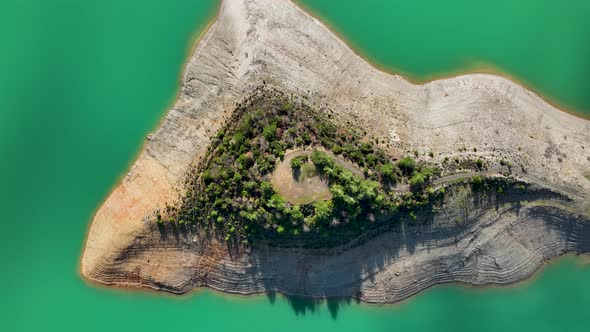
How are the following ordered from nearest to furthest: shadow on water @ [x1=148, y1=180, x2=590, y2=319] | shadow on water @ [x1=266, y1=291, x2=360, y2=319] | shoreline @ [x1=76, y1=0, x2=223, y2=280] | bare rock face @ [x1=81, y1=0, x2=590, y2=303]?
1. shadow on water @ [x1=148, y1=180, x2=590, y2=319]
2. bare rock face @ [x1=81, y1=0, x2=590, y2=303]
3. shadow on water @ [x1=266, y1=291, x2=360, y2=319]
4. shoreline @ [x1=76, y1=0, x2=223, y2=280]

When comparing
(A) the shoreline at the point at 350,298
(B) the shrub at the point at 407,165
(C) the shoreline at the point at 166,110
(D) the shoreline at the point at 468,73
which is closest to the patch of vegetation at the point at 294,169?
(B) the shrub at the point at 407,165

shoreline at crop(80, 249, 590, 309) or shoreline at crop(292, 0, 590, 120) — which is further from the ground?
shoreline at crop(292, 0, 590, 120)

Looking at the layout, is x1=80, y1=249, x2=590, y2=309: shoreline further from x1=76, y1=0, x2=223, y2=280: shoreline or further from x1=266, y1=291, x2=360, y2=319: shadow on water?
x1=76, y1=0, x2=223, y2=280: shoreline

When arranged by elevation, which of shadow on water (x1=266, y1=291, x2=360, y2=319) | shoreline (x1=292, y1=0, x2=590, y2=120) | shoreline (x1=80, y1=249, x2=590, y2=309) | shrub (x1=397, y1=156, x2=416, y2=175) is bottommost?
shadow on water (x1=266, y1=291, x2=360, y2=319)

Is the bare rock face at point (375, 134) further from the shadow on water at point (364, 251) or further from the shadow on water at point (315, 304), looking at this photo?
the shadow on water at point (315, 304)

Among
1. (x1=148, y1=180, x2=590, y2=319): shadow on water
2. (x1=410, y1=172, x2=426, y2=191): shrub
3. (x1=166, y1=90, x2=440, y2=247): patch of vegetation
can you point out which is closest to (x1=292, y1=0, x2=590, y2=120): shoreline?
(x1=166, y1=90, x2=440, y2=247): patch of vegetation

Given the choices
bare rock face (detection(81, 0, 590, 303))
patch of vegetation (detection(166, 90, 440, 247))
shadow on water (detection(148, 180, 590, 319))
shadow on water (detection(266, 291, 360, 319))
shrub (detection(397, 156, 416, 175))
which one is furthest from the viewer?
shadow on water (detection(266, 291, 360, 319))
